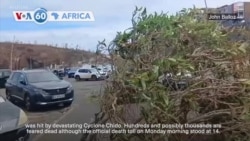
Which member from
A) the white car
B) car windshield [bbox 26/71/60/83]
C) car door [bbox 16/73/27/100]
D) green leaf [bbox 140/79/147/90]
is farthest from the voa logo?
car windshield [bbox 26/71/60/83]

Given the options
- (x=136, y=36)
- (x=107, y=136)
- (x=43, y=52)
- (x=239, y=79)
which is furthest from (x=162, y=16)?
(x=43, y=52)

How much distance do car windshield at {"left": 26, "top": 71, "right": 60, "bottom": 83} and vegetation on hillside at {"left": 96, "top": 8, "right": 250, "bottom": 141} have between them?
4146mm

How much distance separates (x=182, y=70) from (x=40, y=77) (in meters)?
4.90

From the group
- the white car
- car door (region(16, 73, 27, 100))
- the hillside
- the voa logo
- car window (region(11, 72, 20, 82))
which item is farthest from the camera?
car window (region(11, 72, 20, 82))

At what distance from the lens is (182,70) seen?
3.59 m

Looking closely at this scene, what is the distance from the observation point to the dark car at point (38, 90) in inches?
272

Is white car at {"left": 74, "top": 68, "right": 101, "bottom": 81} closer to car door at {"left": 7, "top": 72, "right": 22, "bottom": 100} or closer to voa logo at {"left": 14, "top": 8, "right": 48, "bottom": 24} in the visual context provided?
voa logo at {"left": 14, "top": 8, "right": 48, "bottom": 24}

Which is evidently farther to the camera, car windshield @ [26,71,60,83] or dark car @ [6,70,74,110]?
car windshield @ [26,71,60,83]

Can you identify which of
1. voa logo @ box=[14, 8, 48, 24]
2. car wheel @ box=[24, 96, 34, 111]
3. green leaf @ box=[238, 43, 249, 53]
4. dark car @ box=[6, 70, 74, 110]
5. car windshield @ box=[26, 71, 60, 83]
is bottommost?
car wheel @ box=[24, 96, 34, 111]

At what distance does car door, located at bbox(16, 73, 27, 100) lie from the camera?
7.46m

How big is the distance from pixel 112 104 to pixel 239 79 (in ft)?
4.33

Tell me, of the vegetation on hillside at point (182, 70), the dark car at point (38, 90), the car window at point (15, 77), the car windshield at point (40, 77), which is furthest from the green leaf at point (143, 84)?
the car window at point (15, 77)

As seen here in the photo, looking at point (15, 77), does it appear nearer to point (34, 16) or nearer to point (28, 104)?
point (28, 104)

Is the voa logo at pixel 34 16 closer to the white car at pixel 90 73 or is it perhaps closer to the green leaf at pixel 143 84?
the white car at pixel 90 73
